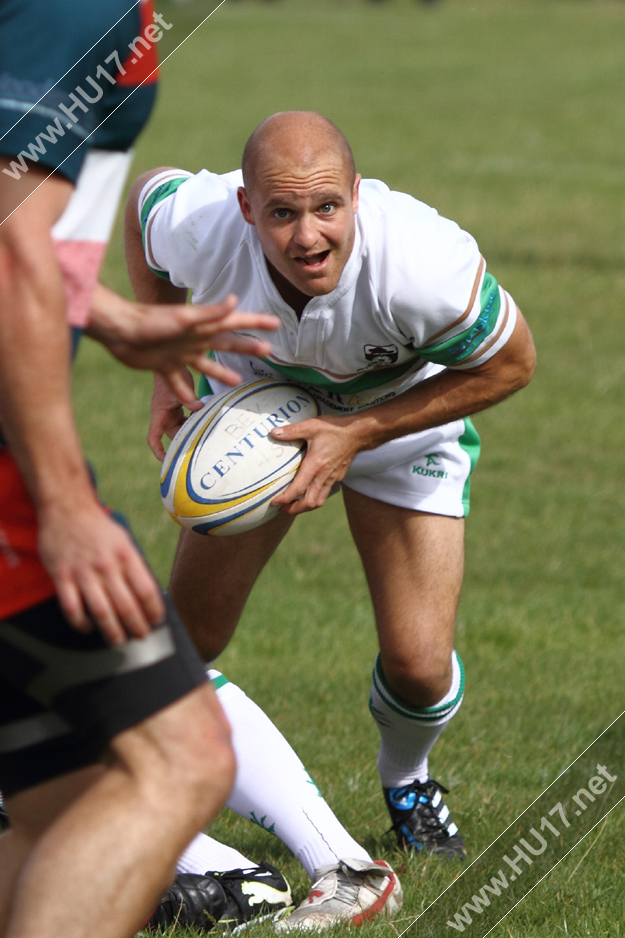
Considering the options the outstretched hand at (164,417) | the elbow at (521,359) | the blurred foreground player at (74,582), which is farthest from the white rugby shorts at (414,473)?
the blurred foreground player at (74,582)

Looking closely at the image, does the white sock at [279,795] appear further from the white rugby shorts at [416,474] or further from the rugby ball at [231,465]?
the white rugby shorts at [416,474]

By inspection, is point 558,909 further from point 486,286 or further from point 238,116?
point 238,116

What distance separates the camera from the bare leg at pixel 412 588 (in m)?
4.14

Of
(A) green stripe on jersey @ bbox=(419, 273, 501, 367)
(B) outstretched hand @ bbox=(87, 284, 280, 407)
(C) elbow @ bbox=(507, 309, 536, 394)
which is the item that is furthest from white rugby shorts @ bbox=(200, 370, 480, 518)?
(B) outstretched hand @ bbox=(87, 284, 280, 407)

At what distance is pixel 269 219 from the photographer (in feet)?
12.1

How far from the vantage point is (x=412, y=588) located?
4.16 m

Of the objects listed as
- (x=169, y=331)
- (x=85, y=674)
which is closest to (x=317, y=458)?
(x=169, y=331)

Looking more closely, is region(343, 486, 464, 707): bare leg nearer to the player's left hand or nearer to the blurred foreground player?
the player's left hand

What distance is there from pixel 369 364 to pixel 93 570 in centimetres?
193

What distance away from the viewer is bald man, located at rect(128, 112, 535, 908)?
12.0 feet

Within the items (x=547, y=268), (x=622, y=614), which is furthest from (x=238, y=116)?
(x=622, y=614)

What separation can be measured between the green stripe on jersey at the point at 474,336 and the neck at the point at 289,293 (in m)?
0.39

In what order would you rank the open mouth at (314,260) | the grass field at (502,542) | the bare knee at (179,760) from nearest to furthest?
the bare knee at (179,760), the open mouth at (314,260), the grass field at (502,542)

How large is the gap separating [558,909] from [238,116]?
76.7ft
